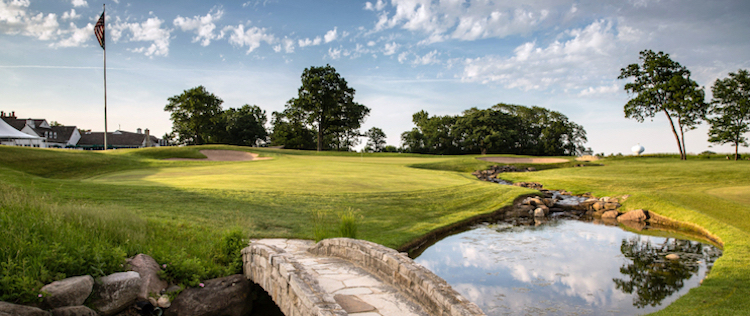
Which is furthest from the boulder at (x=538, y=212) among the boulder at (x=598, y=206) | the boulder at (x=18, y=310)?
the boulder at (x=18, y=310)

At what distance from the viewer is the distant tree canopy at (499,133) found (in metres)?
57.3

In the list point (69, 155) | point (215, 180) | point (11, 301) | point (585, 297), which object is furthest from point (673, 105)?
point (69, 155)

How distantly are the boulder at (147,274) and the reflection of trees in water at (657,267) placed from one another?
8.30 meters

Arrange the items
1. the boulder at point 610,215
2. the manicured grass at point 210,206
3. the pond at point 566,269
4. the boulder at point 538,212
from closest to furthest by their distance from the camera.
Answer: the manicured grass at point 210,206, the pond at point 566,269, the boulder at point 610,215, the boulder at point 538,212

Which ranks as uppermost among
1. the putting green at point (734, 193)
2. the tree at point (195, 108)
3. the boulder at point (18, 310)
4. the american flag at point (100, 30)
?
the american flag at point (100, 30)

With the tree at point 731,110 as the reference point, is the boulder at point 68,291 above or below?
below

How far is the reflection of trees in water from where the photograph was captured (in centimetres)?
Answer: 746

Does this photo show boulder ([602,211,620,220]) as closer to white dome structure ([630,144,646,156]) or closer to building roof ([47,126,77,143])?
white dome structure ([630,144,646,156])

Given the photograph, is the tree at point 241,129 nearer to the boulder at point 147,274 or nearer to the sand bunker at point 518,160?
the sand bunker at point 518,160

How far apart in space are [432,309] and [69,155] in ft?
85.5

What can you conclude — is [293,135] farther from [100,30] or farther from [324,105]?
[100,30]

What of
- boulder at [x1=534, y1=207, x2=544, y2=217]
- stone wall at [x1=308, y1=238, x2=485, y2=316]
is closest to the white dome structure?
boulder at [x1=534, y1=207, x2=544, y2=217]

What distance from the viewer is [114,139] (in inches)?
2650

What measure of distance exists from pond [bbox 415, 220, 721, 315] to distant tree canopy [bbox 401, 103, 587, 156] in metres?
45.5
